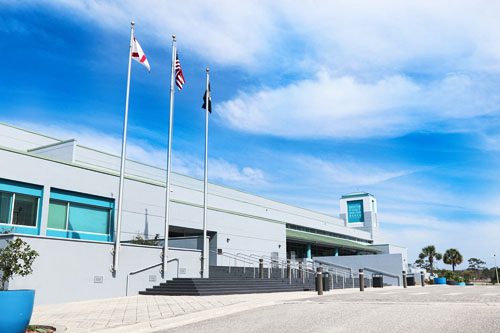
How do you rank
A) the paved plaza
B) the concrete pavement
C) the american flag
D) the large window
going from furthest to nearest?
the american flag
the large window
the paved plaza
the concrete pavement

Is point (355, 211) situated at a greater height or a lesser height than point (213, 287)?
greater

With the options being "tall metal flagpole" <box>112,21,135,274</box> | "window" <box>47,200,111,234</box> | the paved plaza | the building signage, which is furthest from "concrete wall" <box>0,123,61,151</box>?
the building signage

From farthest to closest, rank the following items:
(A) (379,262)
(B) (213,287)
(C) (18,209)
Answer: (A) (379,262) < (C) (18,209) < (B) (213,287)

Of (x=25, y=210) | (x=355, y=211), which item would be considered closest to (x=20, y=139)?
(x=25, y=210)

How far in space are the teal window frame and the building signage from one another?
64.1 metres

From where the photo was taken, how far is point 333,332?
934 cm

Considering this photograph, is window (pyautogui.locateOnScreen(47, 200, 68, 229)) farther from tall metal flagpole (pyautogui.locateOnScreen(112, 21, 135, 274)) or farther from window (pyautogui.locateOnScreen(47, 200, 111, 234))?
tall metal flagpole (pyautogui.locateOnScreen(112, 21, 135, 274))

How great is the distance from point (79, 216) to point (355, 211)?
204ft

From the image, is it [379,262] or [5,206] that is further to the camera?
[379,262]

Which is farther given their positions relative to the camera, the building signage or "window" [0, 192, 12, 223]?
the building signage

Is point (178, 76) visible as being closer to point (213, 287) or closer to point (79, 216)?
point (79, 216)

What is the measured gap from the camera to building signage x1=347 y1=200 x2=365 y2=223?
262ft

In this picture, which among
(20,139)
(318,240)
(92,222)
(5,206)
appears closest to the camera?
(5,206)

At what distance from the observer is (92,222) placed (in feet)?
82.9
